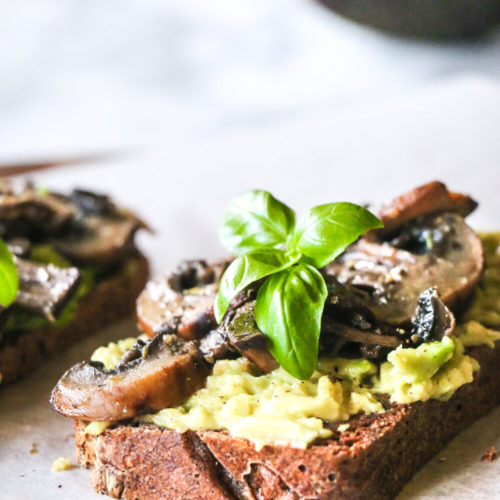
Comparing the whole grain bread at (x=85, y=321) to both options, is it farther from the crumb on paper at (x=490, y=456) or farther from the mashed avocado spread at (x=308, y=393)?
the crumb on paper at (x=490, y=456)

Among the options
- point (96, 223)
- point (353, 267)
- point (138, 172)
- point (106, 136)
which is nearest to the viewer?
point (353, 267)

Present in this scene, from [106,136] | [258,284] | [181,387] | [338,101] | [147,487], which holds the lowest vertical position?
[106,136]

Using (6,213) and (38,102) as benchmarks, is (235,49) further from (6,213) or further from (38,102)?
(6,213)

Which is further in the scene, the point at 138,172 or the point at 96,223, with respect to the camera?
the point at 138,172

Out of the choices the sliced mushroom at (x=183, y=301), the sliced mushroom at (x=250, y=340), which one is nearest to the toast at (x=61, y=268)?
the sliced mushroom at (x=183, y=301)

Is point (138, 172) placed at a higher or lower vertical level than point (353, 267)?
lower

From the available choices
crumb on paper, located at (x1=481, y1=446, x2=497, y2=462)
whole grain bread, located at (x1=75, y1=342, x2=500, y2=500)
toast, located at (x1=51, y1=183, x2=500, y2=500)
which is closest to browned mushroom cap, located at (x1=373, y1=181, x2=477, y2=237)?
toast, located at (x1=51, y1=183, x2=500, y2=500)

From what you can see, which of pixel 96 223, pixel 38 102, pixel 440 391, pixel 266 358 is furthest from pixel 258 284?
pixel 38 102
